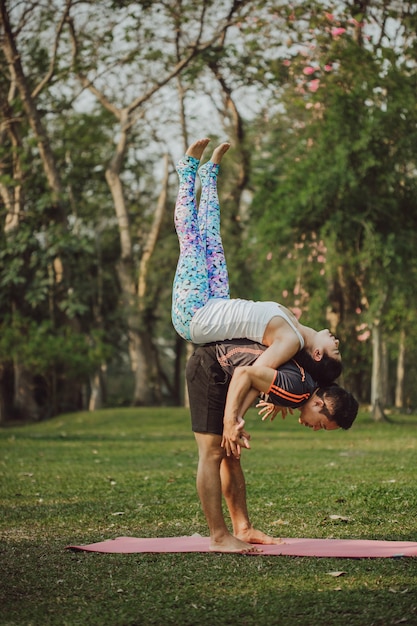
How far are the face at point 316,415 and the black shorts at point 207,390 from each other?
1.50 ft

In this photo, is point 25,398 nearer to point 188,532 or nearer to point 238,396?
point 188,532

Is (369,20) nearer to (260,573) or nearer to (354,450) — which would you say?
(354,450)

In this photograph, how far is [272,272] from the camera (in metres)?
20.8

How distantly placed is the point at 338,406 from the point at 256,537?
2.83 ft

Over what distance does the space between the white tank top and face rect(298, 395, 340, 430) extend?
1.02 feet

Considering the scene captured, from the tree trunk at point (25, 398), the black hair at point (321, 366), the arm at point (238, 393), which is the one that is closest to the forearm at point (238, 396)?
the arm at point (238, 393)

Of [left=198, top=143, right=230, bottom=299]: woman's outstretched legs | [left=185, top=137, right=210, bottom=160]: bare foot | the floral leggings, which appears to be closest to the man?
the floral leggings

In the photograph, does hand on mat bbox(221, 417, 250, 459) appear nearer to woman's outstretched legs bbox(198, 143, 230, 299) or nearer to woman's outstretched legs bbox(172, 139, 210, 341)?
woman's outstretched legs bbox(172, 139, 210, 341)

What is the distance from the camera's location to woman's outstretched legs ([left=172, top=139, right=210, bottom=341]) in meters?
5.66

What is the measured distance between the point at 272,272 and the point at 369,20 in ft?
17.4

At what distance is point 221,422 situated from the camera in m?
5.54

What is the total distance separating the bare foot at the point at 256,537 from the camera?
5512mm

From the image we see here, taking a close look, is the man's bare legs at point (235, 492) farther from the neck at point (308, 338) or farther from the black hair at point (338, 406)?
the neck at point (308, 338)

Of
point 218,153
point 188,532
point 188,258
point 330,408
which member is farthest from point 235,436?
point 218,153
